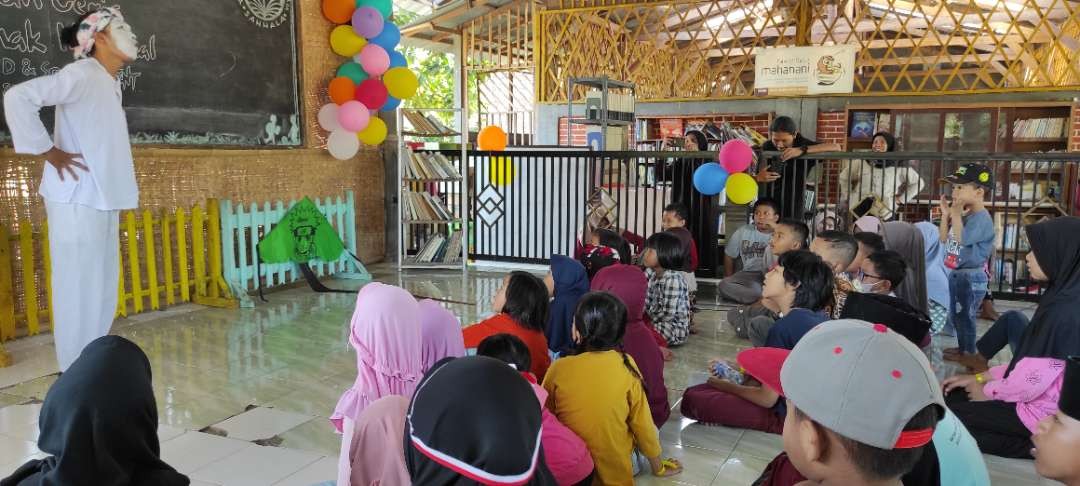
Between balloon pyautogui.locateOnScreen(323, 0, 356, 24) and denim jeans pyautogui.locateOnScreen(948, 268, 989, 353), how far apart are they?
4.67 m

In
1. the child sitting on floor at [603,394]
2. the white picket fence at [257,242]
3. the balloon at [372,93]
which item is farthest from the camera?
the balloon at [372,93]

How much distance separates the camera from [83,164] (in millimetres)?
3264

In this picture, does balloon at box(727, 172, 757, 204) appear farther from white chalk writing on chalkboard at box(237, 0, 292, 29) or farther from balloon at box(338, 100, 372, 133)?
white chalk writing on chalkboard at box(237, 0, 292, 29)

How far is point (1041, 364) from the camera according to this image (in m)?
2.40

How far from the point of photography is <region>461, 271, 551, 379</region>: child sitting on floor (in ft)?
8.37

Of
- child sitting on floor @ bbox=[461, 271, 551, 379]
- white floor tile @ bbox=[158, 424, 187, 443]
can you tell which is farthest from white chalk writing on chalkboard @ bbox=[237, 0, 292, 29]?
child sitting on floor @ bbox=[461, 271, 551, 379]

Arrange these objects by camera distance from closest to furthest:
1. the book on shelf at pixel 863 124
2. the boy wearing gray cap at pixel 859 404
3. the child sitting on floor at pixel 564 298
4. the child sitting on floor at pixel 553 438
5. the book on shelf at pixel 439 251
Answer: the boy wearing gray cap at pixel 859 404, the child sitting on floor at pixel 553 438, the child sitting on floor at pixel 564 298, the book on shelf at pixel 439 251, the book on shelf at pixel 863 124

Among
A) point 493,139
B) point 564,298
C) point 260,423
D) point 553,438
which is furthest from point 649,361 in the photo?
point 493,139

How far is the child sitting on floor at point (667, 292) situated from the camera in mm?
3738

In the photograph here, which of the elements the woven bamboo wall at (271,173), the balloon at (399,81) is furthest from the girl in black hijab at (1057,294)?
the woven bamboo wall at (271,173)

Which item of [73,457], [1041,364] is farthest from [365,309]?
[1041,364]

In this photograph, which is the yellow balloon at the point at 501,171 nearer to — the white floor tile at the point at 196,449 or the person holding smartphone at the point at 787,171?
the person holding smartphone at the point at 787,171

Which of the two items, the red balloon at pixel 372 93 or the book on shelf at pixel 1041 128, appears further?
the book on shelf at pixel 1041 128

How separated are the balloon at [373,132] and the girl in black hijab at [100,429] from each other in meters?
4.54
